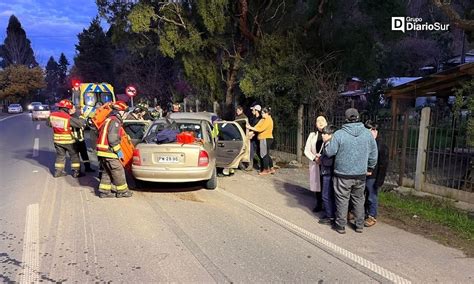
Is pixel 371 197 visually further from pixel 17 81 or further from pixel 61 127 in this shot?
pixel 17 81

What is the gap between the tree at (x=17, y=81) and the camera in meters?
68.0

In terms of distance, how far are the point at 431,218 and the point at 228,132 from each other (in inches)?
196

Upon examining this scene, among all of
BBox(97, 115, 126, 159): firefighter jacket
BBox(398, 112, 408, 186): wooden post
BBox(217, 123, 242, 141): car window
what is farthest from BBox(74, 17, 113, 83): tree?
BBox(398, 112, 408, 186): wooden post

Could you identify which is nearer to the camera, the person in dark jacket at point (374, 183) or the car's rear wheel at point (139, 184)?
the person in dark jacket at point (374, 183)

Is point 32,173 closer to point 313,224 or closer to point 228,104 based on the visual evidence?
point 313,224

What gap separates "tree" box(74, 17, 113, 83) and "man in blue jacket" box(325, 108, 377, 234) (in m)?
53.3

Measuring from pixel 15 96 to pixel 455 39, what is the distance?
69.1m

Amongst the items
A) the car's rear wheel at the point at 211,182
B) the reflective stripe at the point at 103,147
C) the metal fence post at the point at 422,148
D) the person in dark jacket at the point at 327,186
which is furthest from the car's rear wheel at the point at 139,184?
the metal fence post at the point at 422,148

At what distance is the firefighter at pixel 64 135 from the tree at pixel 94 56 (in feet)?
158

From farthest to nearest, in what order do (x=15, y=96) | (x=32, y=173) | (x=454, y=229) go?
(x=15, y=96), (x=32, y=173), (x=454, y=229)

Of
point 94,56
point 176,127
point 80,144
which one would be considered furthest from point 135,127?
point 94,56

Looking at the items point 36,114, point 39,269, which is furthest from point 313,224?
point 36,114

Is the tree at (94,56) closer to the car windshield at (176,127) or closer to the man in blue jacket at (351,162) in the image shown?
the car windshield at (176,127)

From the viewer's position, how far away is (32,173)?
31.4ft
